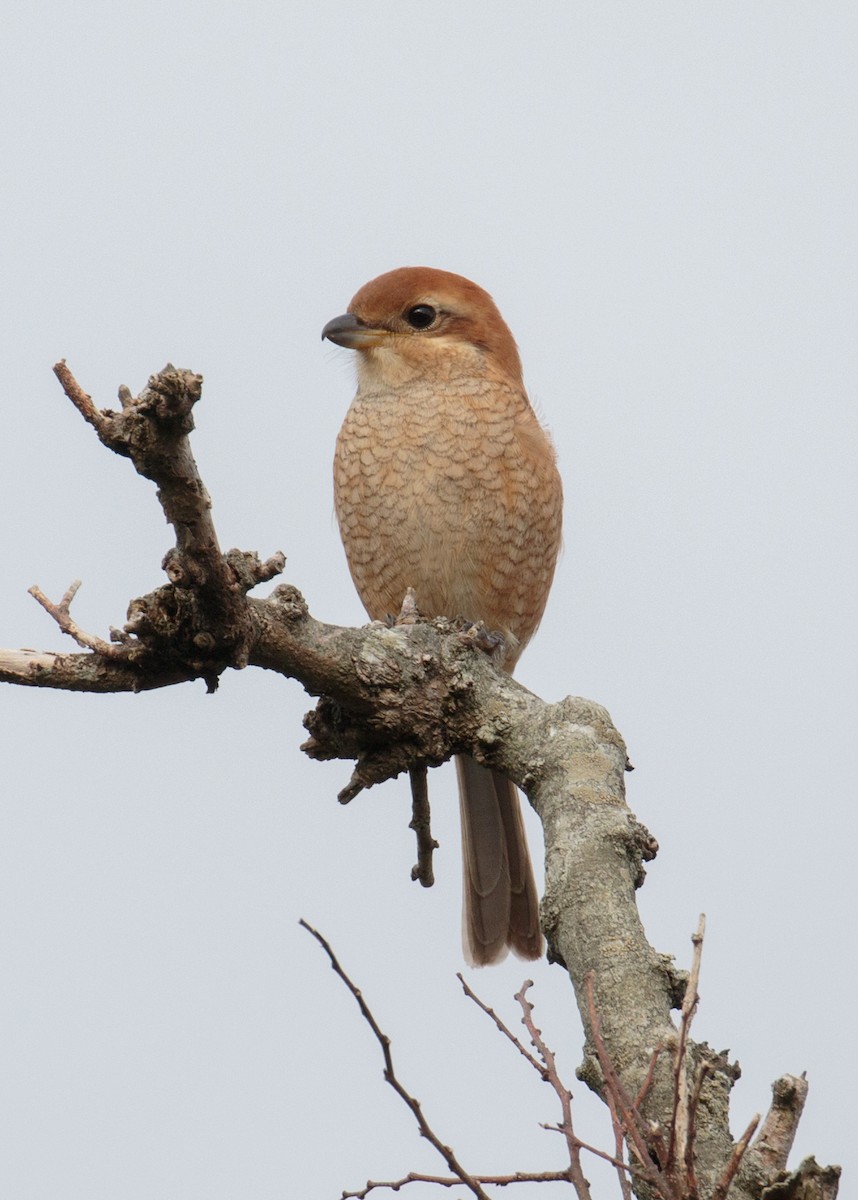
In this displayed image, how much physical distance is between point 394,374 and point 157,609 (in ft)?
7.78

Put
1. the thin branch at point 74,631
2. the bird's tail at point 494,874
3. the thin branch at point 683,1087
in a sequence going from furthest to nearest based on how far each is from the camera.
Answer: the bird's tail at point 494,874 → the thin branch at point 74,631 → the thin branch at point 683,1087

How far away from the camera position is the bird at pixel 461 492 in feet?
16.1

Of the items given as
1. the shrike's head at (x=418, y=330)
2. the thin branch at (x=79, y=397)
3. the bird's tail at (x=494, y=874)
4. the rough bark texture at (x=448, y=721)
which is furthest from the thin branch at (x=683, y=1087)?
the shrike's head at (x=418, y=330)

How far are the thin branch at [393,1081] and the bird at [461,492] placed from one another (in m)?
2.73

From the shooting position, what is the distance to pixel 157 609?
3.16 meters

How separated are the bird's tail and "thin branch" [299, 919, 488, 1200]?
3.11 meters

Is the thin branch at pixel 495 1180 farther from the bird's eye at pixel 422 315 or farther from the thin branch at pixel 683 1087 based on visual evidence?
Result: the bird's eye at pixel 422 315

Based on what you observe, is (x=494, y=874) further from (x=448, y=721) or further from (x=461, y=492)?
(x=448, y=721)

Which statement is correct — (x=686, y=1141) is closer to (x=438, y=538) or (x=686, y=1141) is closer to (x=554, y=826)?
(x=554, y=826)

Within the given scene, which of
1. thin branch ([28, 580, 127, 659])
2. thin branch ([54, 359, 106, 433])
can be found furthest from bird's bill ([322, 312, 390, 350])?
thin branch ([54, 359, 106, 433])

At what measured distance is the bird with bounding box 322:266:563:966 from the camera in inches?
193

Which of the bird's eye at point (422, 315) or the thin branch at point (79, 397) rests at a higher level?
the bird's eye at point (422, 315)

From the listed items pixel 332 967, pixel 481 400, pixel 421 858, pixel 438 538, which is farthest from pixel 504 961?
pixel 332 967

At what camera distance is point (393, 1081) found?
217cm
